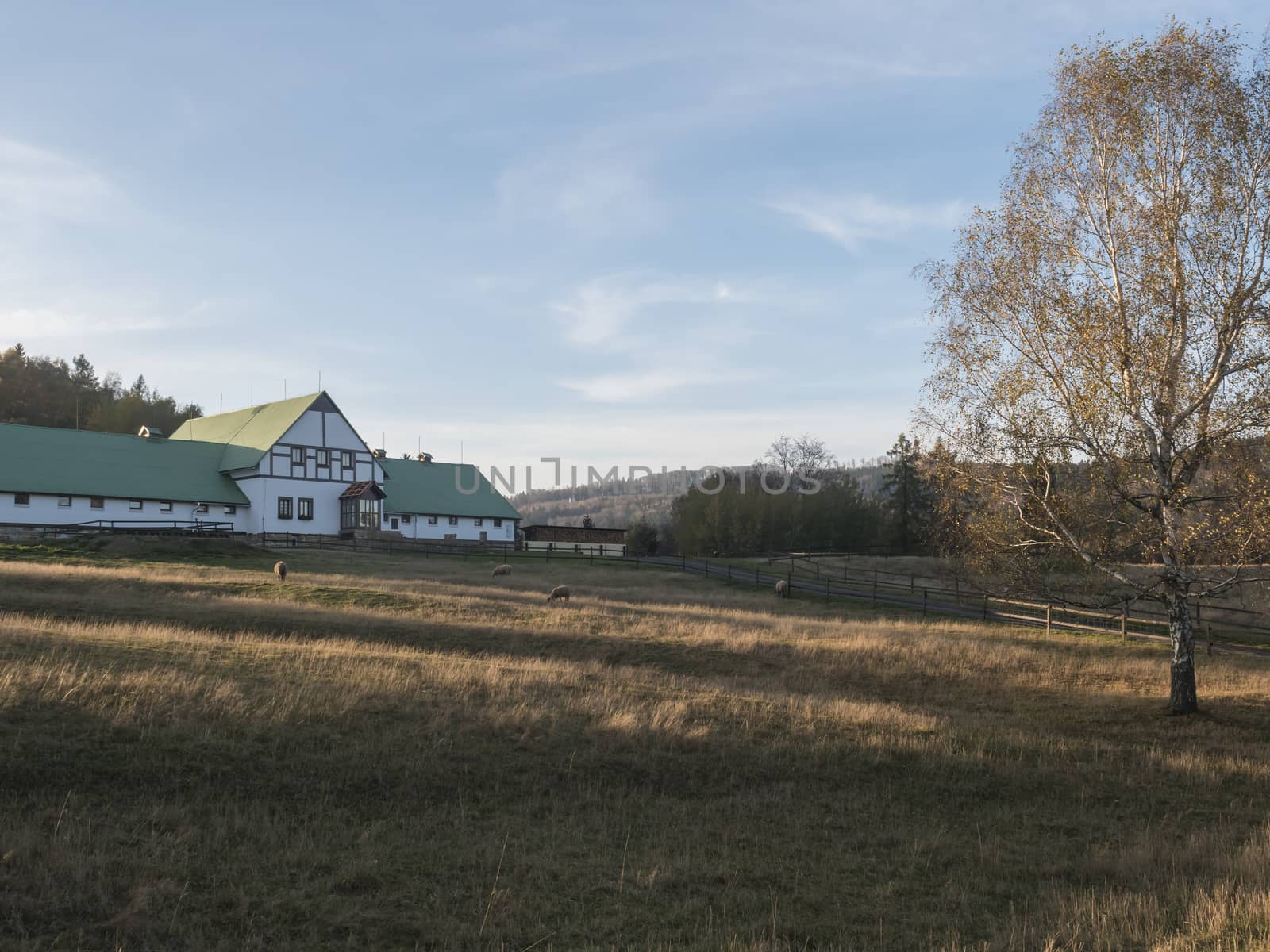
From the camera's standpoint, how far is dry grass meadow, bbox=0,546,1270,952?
8.59 m

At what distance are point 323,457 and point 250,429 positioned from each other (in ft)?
22.4

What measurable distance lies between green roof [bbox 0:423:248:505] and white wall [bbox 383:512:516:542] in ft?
41.5

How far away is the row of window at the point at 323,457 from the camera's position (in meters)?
68.1

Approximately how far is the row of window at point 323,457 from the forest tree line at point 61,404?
32.6 meters

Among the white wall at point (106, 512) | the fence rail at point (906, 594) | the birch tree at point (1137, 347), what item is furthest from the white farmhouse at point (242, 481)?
the birch tree at point (1137, 347)

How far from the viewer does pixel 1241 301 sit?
730 inches

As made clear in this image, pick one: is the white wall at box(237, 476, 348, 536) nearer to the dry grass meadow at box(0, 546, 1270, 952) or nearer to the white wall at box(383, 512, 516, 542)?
the white wall at box(383, 512, 516, 542)

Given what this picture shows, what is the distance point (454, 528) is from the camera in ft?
256

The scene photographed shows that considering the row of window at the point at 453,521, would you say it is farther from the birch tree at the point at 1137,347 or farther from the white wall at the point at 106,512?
the birch tree at the point at 1137,347

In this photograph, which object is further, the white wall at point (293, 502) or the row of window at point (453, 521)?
the row of window at point (453, 521)

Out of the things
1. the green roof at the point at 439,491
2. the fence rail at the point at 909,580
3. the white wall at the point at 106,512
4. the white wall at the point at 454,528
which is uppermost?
the green roof at the point at 439,491

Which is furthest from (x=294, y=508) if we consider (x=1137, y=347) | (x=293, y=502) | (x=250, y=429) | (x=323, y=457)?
(x=1137, y=347)

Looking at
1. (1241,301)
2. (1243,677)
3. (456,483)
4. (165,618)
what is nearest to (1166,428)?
(1241,301)

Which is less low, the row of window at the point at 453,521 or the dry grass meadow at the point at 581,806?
the row of window at the point at 453,521
